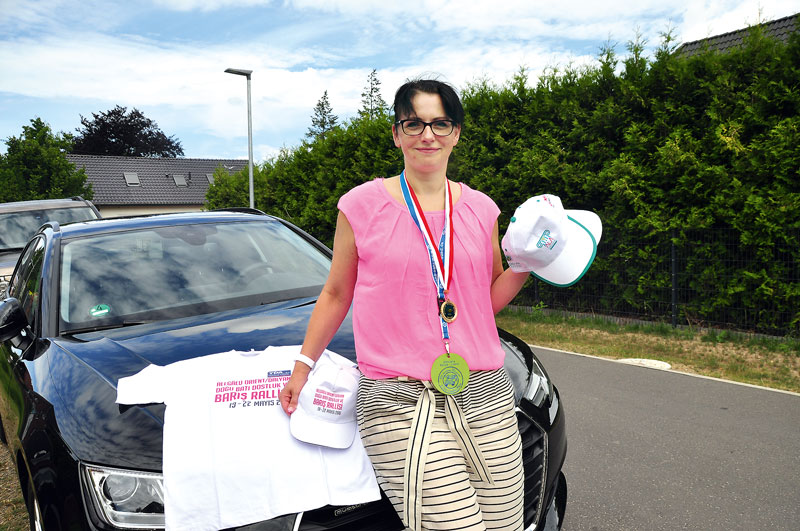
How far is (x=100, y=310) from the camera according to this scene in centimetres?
287

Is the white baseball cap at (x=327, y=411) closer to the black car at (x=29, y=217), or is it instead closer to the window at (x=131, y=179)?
the black car at (x=29, y=217)

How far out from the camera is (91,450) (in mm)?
1821

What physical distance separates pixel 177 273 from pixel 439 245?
6.30 feet

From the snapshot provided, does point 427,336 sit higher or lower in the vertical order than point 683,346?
higher

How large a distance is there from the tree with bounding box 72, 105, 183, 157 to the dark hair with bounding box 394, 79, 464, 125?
184ft

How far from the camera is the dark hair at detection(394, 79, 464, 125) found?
1783 millimetres

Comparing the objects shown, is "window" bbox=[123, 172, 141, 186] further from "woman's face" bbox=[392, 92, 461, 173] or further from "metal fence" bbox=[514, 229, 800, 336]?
"woman's face" bbox=[392, 92, 461, 173]

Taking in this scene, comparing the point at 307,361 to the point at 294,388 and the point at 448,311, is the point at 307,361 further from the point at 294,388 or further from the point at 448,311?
the point at 448,311

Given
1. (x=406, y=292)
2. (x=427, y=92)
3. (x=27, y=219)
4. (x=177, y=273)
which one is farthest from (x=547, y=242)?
(x=27, y=219)

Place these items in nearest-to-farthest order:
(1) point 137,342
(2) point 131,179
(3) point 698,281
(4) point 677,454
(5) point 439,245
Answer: (5) point 439,245 < (1) point 137,342 < (4) point 677,454 < (3) point 698,281 < (2) point 131,179

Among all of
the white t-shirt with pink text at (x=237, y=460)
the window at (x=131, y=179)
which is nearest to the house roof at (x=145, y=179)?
the window at (x=131, y=179)

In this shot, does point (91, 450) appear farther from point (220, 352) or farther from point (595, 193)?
point (595, 193)

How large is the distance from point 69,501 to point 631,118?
26.2 ft

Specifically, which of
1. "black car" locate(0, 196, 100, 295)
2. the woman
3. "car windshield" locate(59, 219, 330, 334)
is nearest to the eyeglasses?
the woman
